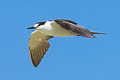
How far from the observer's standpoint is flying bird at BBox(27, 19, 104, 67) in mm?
→ 15531

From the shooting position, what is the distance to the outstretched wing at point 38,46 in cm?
1995

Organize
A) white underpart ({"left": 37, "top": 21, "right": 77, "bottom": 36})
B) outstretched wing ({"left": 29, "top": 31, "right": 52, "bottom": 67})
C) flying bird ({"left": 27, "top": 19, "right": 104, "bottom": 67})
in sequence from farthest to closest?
outstretched wing ({"left": 29, "top": 31, "right": 52, "bottom": 67}) → white underpart ({"left": 37, "top": 21, "right": 77, "bottom": 36}) → flying bird ({"left": 27, "top": 19, "right": 104, "bottom": 67})

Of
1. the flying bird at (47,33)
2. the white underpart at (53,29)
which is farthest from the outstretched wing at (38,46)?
the white underpart at (53,29)

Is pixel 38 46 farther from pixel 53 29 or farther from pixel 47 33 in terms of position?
pixel 53 29

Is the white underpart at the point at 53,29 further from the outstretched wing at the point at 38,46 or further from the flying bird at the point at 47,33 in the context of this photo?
the outstretched wing at the point at 38,46

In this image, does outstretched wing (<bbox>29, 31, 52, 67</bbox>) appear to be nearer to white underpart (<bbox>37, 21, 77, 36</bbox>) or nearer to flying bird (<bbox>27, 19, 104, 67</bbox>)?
flying bird (<bbox>27, 19, 104, 67</bbox>)

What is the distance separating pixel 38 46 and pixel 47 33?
2983mm

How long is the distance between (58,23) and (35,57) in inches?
143

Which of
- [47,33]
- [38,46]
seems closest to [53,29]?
[47,33]

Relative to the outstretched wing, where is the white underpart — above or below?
below

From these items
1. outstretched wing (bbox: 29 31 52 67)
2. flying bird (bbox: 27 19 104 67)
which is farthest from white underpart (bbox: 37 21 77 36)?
outstretched wing (bbox: 29 31 52 67)

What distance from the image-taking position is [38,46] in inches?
794

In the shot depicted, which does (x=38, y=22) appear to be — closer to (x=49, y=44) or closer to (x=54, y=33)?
(x=54, y=33)

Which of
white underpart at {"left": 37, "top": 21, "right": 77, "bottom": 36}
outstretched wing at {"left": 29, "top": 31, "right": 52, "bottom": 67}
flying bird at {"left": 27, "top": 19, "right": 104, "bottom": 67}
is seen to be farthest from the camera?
outstretched wing at {"left": 29, "top": 31, "right": 52, "bottom": 67}
